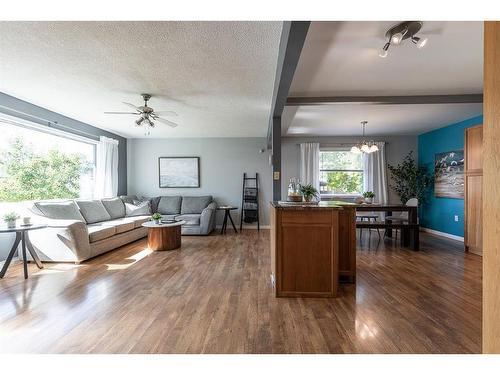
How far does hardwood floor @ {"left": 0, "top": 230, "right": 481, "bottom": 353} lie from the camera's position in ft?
5.85

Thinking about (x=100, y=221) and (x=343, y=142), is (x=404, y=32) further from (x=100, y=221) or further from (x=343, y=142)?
(x=100, y=221)

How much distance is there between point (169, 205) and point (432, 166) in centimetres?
617

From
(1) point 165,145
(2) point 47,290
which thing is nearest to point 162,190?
(1) point 165,145

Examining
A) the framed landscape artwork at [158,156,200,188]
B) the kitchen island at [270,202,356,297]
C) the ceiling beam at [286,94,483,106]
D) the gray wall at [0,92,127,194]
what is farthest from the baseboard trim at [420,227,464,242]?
the gray wall at [0,92,127,194]

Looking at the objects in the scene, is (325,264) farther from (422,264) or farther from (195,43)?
(195,43)

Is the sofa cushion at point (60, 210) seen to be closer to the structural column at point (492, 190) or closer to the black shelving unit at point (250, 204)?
the black shelving unit at point (250, 204)

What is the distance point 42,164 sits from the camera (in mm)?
4516

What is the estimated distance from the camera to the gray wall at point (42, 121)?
3.64 m

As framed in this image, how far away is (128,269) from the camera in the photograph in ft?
11.2

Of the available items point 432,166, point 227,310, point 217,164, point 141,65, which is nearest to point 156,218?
point 217,164

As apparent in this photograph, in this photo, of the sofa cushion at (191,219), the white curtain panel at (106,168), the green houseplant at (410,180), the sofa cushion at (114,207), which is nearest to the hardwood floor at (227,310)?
the sofa cushion at (114,207)

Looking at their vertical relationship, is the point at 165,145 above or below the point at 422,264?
above
